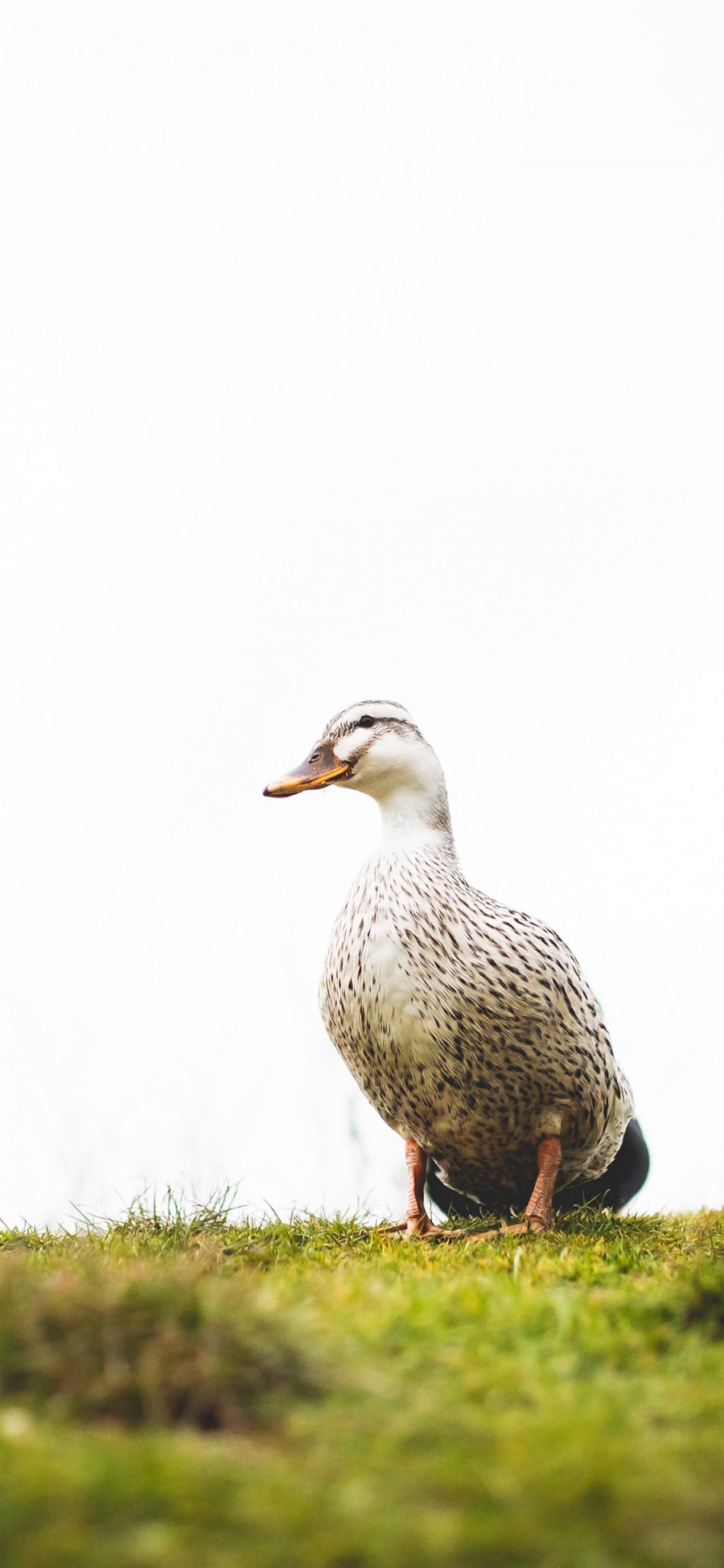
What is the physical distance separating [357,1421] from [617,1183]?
12.7ft

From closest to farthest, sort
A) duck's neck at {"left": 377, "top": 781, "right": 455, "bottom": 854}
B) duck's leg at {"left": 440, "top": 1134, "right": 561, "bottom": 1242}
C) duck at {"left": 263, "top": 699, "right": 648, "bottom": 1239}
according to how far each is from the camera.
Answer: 1. duck's leg at {"left": 440, "top": 1134, "right": 561, "bottom": 1242}
2. duck at {"left": 263, "top": 699, "right": 648, "bottom": 1239}
3. duck's neck at {"left": 377, "top": 781, "right": 455, "bottom": 854}

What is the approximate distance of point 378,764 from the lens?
5.77 m

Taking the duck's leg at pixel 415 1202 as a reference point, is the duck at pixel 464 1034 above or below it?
above

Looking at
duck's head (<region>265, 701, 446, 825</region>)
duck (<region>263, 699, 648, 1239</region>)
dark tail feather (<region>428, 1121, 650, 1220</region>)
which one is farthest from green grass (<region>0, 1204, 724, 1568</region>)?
duck's head (<region>265, 701, 446, 825</region>)

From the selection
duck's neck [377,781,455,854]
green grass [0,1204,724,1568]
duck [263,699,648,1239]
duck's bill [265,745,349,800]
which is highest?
duck's bill [265,745,349,800]

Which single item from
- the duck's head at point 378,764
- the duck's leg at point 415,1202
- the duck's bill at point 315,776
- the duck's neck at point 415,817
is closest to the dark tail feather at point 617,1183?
the duck's leg at point 415,1202

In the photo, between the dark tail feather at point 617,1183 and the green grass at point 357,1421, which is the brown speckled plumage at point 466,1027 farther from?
the green grass at point 357,1421

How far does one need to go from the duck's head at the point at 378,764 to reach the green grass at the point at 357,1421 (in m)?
2.46

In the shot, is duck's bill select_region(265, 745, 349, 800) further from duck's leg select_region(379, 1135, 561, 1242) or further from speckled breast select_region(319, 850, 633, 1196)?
duck's leg select_region(379, 1135, 561, 1242)

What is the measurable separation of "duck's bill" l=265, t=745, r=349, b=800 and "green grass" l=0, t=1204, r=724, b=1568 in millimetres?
2465

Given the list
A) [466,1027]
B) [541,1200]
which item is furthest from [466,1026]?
[541,1200]

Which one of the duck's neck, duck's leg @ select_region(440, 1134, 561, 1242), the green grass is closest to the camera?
the green grass

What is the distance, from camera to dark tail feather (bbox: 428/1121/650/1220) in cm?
582

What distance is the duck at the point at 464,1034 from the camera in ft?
16.7
